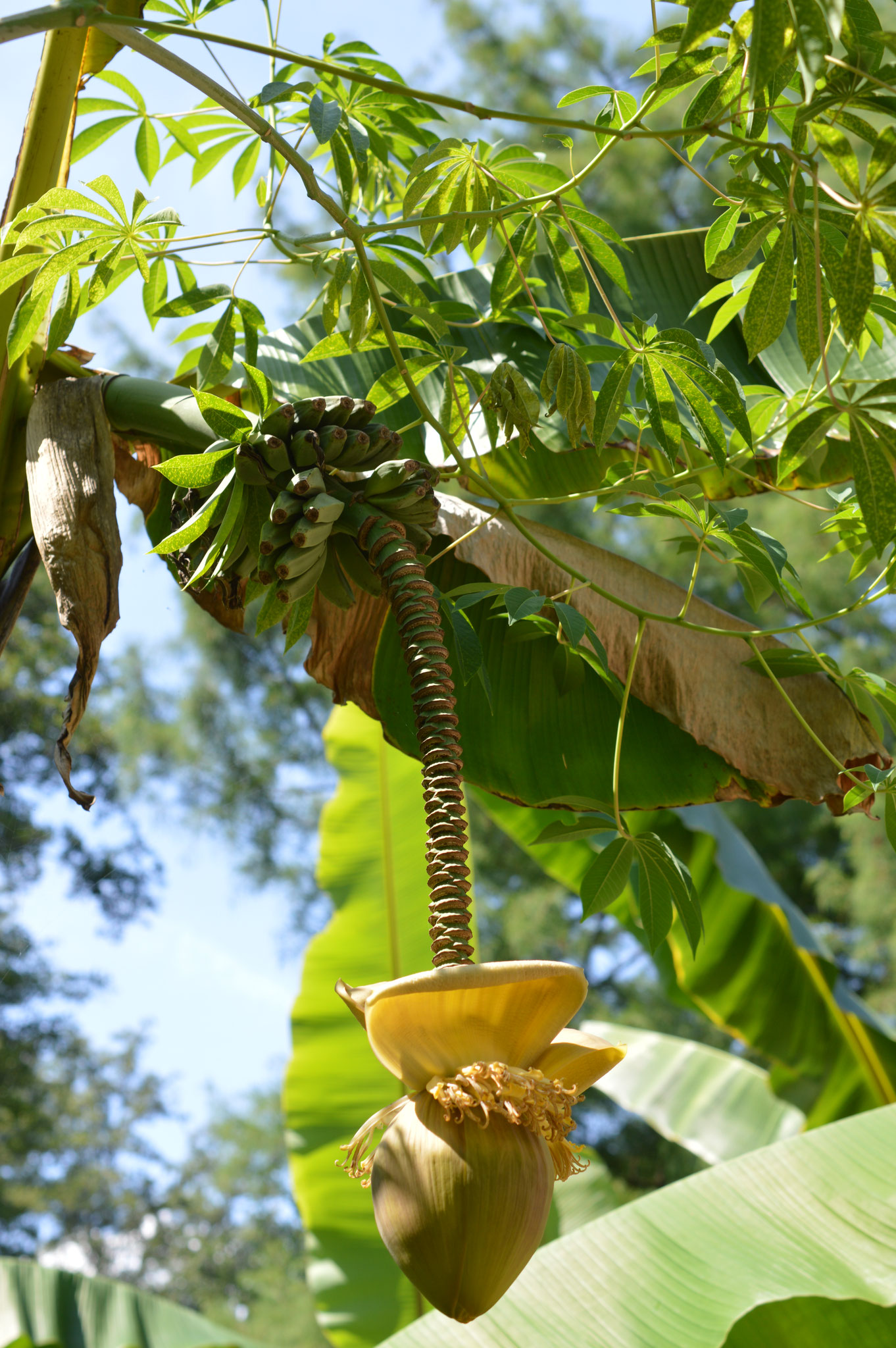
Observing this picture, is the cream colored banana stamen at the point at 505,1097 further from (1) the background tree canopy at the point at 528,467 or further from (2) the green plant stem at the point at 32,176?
(2) the green plant stem at the point at 32,176

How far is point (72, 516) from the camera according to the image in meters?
0.66

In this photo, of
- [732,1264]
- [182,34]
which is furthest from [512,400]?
[732,1264]

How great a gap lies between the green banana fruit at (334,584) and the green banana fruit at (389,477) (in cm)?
5

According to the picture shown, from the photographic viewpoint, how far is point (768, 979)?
2.27 meters

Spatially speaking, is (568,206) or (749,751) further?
(749,751)

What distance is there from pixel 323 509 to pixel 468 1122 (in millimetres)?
285

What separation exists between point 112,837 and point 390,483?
5444mm

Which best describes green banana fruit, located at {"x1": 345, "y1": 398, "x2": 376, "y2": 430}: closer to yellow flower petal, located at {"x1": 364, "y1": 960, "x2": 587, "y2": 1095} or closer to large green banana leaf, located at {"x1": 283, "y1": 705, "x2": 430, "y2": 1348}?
yellow flower petal, located at {"x1": 364, "y1": 960, "x2": 587, "y2": 1095}

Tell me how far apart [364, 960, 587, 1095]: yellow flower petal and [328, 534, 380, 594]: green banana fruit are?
0.24 metres

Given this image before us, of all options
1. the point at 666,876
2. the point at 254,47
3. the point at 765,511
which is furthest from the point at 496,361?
the point at 765,511

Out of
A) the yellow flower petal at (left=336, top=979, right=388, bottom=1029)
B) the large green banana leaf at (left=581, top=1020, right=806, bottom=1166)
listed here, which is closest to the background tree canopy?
the yellow flower petal at (left=336, top=979, right=388, bottom=1029)

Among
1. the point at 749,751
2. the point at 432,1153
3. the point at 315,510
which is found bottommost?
the point at 432,1153

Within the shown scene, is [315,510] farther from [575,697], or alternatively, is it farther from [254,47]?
[575,697]

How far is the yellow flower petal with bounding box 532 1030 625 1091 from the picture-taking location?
44 centimetres
